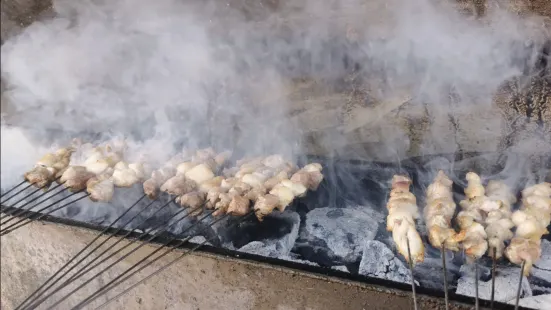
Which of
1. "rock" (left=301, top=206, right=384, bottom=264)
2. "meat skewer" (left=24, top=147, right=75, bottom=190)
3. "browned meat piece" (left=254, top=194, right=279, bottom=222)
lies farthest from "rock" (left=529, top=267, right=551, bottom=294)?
"meat skewer" (left=24, top=147, right=75, bottom=190)

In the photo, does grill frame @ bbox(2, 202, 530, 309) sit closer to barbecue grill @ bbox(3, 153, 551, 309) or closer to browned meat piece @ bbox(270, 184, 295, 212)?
barbecue grill @ bbox(3, 153, 551, 309)

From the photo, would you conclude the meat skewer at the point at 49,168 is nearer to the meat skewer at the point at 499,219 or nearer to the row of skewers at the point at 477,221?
the row of skewers at the point at 477,221

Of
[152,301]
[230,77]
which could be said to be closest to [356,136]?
[230,77]

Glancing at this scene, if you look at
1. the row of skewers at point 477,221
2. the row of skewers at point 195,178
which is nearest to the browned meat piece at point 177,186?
the row of skewers at point 195,178

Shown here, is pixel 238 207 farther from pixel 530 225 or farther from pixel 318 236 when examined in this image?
pixel 530 225

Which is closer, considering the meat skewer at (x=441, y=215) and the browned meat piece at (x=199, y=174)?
the meat skewer at (x=441, y=215)

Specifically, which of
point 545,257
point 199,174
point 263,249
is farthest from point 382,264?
point 199,174

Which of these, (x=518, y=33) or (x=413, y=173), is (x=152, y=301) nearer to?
(x=413, y=173)
